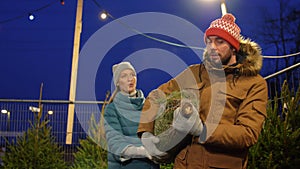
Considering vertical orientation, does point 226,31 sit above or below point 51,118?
above

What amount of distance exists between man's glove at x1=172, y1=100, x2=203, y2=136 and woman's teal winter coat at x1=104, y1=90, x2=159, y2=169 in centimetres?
103

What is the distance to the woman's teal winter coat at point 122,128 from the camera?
316 cm

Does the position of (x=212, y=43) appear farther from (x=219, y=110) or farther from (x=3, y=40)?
(x=3, y=40)

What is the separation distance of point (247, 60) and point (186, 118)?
22.0 inches

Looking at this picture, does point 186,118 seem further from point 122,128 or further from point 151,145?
point 122,128

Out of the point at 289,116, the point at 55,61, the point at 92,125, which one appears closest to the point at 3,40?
the point at 55,61

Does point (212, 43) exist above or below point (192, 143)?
above

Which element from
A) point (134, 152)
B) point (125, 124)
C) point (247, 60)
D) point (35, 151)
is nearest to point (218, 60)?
point (247, 60)

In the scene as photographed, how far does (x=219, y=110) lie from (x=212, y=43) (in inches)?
14.7

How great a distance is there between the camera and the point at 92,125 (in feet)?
21.7

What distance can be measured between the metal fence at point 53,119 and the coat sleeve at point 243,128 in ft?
16.5

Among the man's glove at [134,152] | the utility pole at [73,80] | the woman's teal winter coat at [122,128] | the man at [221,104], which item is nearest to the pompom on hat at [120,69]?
the woman's teal winter coat at [122,128]

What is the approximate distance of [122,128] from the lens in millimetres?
3297

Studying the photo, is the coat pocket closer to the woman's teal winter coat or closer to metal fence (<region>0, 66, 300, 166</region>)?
the woman's teal winter coat
